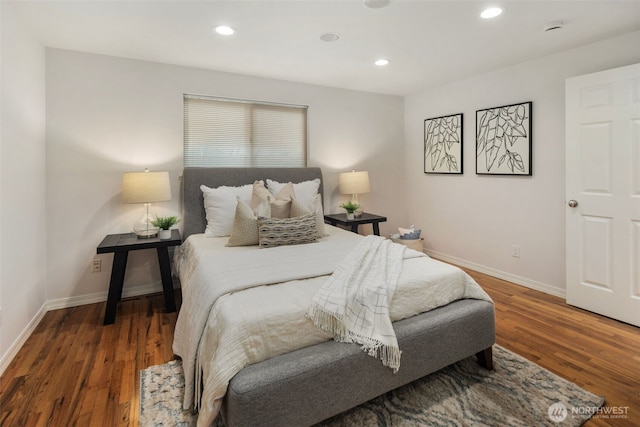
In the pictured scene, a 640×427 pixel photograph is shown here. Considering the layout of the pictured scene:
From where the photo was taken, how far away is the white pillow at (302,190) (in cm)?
343

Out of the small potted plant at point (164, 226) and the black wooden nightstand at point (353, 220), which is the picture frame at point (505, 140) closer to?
the black wooden nightstand at point (353, 220)

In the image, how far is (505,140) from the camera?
11.6 ft

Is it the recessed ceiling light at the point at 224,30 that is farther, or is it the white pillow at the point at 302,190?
the white pillow at the point at 302,190

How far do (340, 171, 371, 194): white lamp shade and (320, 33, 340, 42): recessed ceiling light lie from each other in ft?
5.33

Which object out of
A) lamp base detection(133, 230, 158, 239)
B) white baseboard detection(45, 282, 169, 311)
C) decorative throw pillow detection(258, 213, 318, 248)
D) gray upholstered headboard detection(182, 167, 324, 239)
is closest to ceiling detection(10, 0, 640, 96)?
gray upholstered headboard detection(182, 167, 324, 239)

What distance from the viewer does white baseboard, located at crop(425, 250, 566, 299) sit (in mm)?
3235

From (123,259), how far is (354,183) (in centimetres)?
251

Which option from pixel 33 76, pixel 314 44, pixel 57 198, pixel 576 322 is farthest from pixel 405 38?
pixel 57 198

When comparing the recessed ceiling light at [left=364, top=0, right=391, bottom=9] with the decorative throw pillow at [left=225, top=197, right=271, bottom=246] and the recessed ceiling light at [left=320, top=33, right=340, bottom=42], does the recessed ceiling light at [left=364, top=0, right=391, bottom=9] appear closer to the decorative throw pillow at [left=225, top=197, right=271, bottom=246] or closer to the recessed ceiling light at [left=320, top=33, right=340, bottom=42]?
the recessed ceiling light at [left=320, top=33, right=340, bottom=42]

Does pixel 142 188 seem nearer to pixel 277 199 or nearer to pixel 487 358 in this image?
pixel 277 199

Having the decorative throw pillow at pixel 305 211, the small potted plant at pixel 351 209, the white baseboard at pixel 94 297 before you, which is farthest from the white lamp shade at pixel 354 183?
the white baseboard at pixel 94 297

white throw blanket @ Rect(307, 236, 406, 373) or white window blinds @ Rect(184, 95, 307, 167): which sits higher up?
white window blinds @ Rect(184, 95, 307, 167)

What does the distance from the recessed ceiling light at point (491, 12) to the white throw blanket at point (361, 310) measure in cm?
192

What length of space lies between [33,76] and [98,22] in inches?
28.5
